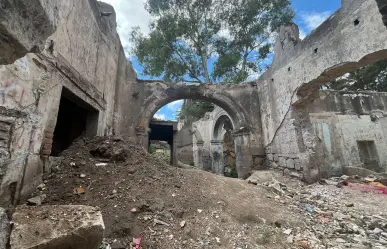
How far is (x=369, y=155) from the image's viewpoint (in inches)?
319

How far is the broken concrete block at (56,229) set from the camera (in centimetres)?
126

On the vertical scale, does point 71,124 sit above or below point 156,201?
above

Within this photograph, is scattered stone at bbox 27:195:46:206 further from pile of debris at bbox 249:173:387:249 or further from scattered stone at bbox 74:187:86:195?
pile of debris at bbox 249:173:387:249

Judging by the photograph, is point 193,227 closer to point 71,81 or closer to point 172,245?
point 172,245

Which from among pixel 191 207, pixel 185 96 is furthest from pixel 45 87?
pixel 185 96

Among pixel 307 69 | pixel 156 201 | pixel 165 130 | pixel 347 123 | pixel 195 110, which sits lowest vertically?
pixel 156 201

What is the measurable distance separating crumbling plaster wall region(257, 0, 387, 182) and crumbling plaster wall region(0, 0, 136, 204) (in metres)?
4.88

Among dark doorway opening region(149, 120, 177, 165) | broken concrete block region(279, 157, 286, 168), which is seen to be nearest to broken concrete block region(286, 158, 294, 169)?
broken concrete block region(279, 157, 286, 168)

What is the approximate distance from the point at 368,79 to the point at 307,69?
376 inches

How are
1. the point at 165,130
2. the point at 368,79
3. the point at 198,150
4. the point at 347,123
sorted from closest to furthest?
the point at 347,123 → the point at 368,79 → the point at 165,130 → the point at 198,150

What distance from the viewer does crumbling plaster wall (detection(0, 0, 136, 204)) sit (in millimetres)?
2098

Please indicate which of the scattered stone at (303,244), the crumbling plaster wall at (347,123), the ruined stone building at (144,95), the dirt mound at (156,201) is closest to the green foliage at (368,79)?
the crumbling plaster wall at (347,123)

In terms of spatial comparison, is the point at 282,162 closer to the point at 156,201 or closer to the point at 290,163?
the point at 290,163

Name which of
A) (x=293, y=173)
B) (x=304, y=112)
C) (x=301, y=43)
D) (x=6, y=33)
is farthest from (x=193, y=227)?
(x=301, y=43)
